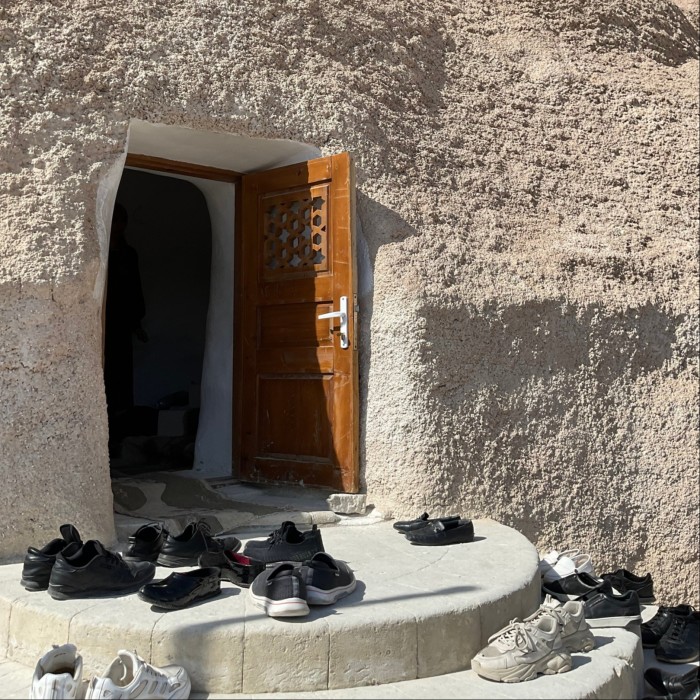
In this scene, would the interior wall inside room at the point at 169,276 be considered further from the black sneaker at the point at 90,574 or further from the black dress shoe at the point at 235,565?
the black sneaker at the point at 90,574

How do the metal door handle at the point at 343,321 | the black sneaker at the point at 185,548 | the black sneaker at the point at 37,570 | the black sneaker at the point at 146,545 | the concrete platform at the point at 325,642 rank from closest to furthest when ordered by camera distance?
the concrete platform at the point at 325,642 → the black sneaker at the point at 37,570 → the black sneaker at the point at 185,548 → the black sneaker at the point at 146,545 → the metal door handle at the point at 343,321

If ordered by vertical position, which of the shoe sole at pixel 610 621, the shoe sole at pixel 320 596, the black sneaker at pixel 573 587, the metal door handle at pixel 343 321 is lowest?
the shoe sole at pixel 610 621

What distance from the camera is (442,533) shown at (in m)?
4.16

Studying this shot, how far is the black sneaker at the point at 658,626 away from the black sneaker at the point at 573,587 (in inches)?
11.9

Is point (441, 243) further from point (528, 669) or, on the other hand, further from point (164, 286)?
point (164, 286)

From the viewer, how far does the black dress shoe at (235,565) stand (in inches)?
137

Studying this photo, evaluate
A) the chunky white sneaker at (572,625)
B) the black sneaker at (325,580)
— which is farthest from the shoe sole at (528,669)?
the black sneaker at (325,580)

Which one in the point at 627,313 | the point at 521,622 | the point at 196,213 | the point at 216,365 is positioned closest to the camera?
the point at 521,622

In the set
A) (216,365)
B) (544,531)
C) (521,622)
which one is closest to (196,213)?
(216,365)

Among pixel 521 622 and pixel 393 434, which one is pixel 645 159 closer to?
pixel 393 434

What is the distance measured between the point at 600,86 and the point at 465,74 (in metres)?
1.14

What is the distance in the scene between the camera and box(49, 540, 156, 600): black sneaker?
3.24 meters

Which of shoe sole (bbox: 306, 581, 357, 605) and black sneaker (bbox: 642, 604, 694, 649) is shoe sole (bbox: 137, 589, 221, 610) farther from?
black sneaker (bbox: 642, 604, 694, 649)

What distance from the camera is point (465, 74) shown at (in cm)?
569
